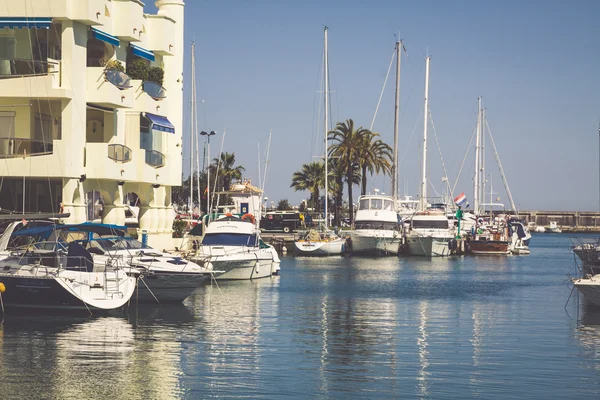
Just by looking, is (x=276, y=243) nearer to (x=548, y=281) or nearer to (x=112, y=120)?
(x=548, y=281)

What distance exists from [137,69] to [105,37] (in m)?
5.80

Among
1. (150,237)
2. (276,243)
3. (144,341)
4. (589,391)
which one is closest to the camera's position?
(589,391)

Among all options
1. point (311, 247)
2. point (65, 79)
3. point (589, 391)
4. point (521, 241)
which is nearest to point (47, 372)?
point (589, 391)

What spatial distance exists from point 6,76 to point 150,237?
47.1ft

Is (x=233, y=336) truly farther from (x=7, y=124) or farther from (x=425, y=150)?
(x=425, y=150)

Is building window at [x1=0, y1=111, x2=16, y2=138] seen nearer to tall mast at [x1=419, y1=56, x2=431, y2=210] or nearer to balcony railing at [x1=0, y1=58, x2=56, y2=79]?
balcony railing at [x1=0, y1=58, x2=56, y2=79]

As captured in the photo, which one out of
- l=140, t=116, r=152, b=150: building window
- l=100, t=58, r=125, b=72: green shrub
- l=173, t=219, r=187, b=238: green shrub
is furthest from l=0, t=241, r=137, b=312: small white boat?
l=173, t=219, r=187, b=238: green shrub

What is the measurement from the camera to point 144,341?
2845 centimetres

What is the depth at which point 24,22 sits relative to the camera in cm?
4253

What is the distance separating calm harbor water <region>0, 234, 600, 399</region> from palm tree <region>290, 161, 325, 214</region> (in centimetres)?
6976

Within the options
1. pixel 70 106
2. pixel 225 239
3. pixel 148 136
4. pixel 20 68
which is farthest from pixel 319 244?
pixel 20 68

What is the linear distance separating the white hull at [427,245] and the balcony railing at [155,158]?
33.5 meters

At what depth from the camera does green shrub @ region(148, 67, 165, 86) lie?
2089 inches

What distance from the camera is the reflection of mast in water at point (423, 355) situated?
22.7 metres
